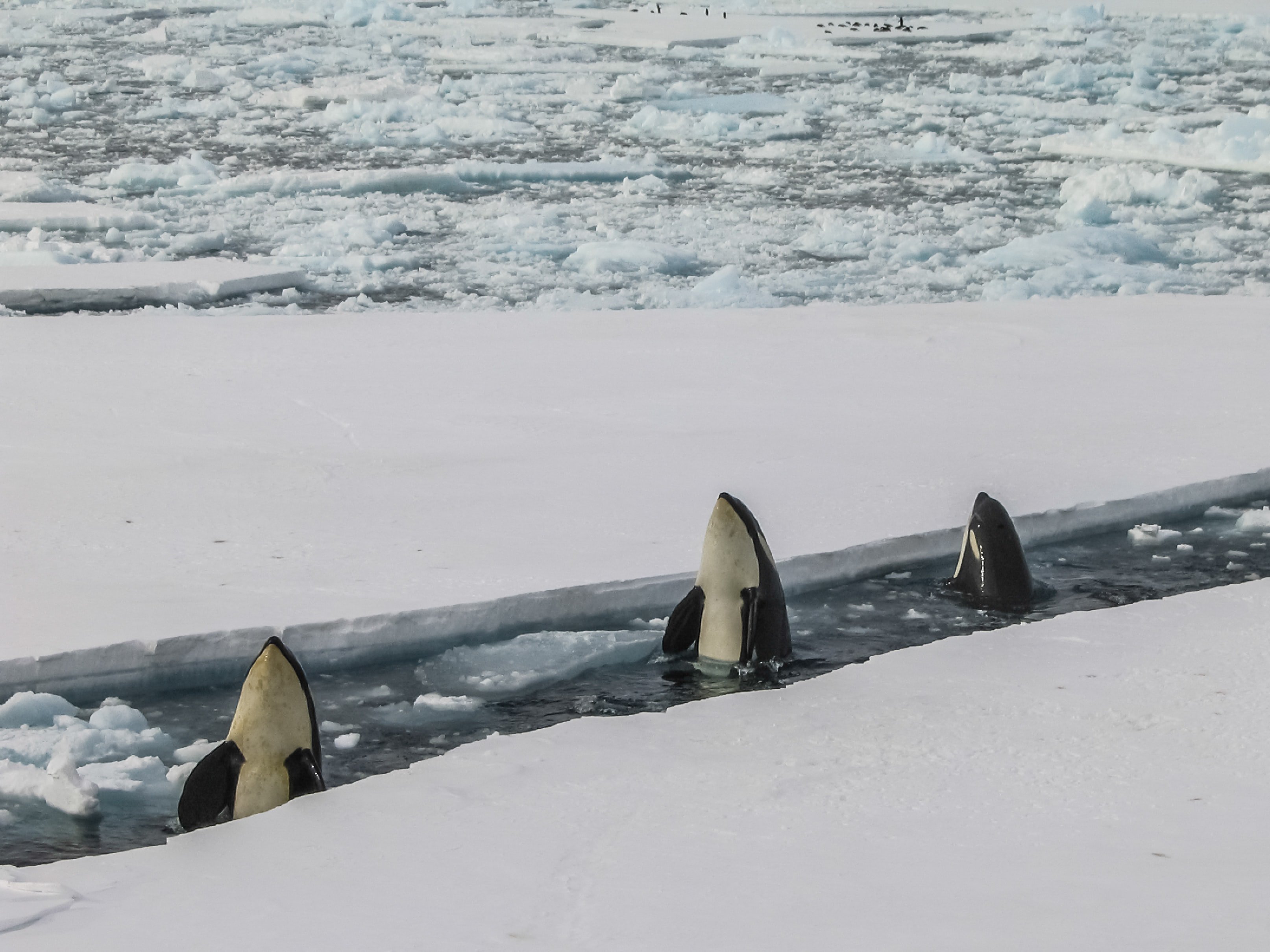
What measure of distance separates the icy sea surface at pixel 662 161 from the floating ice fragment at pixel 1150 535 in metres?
4.03

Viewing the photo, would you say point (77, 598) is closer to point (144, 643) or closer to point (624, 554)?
point (144, 643)

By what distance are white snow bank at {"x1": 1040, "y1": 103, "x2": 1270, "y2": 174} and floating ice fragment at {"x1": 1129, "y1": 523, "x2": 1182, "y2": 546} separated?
9791 millimetres

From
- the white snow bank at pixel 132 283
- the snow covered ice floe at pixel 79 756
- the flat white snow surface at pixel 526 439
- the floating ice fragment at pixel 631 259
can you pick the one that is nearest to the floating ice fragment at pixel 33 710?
the snow covered ice floe at pixel 79 756

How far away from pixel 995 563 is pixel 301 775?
Answer: 211 centimetres

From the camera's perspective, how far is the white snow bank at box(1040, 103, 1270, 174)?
13.8 metres

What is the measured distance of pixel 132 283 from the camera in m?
8.68

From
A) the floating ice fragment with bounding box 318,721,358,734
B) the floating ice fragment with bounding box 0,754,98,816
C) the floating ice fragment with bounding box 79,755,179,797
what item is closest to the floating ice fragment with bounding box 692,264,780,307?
the floating ice fragment with bounding box 318,721,358,734

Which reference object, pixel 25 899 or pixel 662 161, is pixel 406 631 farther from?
pixel 662 161

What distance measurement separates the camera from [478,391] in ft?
20.6

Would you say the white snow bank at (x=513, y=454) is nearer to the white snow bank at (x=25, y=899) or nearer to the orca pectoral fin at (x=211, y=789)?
the orca pectoral fin at (x=211, y=789)

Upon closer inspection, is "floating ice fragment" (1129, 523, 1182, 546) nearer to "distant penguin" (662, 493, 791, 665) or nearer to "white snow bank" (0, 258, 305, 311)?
"distant penguin" (662, 493, 791, 665)

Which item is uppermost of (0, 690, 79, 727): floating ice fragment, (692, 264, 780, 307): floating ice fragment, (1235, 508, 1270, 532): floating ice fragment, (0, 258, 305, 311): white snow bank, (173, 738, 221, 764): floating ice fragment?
(0, 258, 305, 311): white snow bank

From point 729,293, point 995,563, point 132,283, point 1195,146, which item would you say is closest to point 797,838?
point 995,563

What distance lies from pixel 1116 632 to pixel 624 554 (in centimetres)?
134
